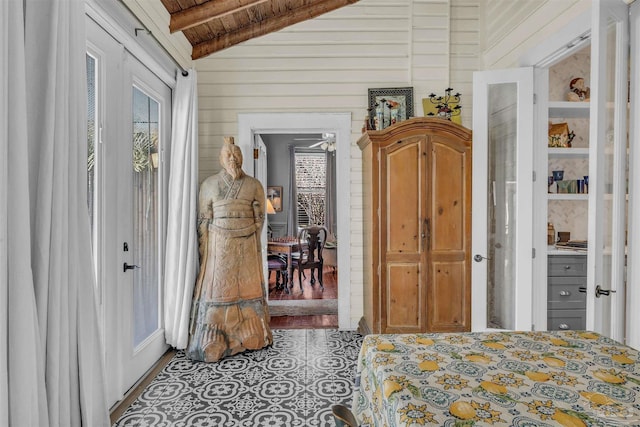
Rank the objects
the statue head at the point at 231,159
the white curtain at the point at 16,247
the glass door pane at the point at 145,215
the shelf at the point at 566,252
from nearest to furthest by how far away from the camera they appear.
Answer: the white curtain at the point at 16,247 < the glass door pane at the point at 145,215 < the shelf at the point at 566,252 < the statue head at the point at 231,159

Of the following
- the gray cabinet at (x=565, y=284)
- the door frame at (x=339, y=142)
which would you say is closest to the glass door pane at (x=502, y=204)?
the gray cabinet at (x=565, y=284)

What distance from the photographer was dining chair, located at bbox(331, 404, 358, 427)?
34.5 inches

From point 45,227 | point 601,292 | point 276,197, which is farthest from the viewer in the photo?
point 276,197

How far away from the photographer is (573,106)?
3.12m

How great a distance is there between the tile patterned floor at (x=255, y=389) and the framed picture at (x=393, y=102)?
2234mm

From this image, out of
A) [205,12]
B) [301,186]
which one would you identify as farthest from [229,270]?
[301,186]

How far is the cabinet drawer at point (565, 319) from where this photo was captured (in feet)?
10.4

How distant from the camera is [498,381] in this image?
1046 millimetres

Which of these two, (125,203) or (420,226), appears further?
(420,226)

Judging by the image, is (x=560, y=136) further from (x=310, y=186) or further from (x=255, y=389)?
(x=310, y=186)

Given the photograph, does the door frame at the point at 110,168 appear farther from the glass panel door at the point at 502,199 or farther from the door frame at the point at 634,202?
the door frame at the point at 634,202

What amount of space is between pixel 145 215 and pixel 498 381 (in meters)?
2.65

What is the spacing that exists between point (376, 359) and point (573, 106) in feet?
10.0

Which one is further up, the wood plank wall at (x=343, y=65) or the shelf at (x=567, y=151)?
the wood plank wall at (x=343, y=65)
